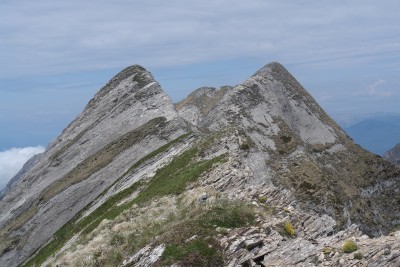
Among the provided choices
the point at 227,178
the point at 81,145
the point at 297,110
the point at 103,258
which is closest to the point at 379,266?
the point at 103,258

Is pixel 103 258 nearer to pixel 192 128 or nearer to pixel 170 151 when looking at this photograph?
pixel 170 151

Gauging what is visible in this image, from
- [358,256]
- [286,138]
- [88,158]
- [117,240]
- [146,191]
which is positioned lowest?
[358,256]

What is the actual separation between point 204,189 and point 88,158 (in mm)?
43776

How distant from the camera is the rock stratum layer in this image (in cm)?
2481

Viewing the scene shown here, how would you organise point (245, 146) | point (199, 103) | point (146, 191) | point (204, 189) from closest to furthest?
point (204, 189), point (146, 191), point (245, 146), point (199, 103)

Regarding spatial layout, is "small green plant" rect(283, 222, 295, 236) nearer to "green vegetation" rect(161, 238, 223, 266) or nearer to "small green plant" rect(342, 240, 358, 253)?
"green vegetation" rect(161, 238, 223, 266)

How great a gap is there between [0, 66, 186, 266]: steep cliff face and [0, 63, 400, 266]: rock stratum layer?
0.26 meters

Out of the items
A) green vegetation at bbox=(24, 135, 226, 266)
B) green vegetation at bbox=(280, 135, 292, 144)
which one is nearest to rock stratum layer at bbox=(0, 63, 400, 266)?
green vegetation at bbox=(24, 135, 226, 266)

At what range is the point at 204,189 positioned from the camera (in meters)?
38.0

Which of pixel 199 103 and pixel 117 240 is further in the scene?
pixel 199 103

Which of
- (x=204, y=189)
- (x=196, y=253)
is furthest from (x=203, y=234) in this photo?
(x=204, y=189)

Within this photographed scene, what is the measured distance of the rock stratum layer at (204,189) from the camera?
24812 millimetres

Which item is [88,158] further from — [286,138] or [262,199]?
[262,199]

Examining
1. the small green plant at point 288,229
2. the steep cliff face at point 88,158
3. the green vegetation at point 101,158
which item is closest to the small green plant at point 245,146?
the steep cliff face at point 88,158
